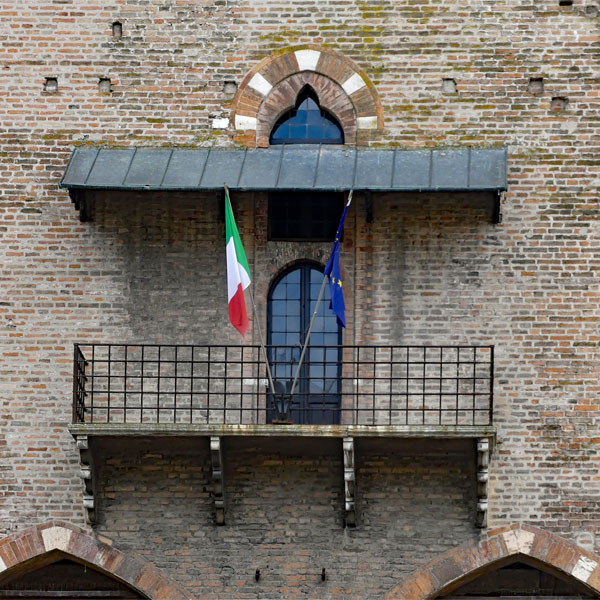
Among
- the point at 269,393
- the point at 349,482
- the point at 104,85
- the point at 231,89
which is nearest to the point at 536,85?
the point at 231,89

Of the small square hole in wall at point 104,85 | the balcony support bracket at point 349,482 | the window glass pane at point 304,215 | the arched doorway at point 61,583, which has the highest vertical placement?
the small square hole in wall at point 104,85

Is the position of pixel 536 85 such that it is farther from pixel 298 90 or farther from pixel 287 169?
pixel 287 169

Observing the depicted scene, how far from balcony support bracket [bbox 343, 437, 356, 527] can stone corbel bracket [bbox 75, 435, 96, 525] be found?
2.88m

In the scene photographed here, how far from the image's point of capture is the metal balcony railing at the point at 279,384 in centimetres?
2352

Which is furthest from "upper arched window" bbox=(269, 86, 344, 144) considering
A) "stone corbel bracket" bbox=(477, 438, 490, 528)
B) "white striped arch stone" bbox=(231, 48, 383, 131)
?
"stone corbel bracket" bbox=(477, 438, 490, 528)

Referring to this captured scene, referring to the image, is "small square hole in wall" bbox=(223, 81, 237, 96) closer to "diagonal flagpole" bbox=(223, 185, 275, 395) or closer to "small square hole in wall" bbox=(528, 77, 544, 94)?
"diagonal flagpole" bbox=(223, 185, 275, 395)

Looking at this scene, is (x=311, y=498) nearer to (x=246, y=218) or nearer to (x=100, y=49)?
(x=246, y=218)

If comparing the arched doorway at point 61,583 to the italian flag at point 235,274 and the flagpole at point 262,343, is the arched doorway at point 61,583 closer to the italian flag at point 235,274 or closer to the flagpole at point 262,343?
the flagpole at point 262,343

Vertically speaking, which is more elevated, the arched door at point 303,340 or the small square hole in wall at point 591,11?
the small square hole in wall at point 591,11

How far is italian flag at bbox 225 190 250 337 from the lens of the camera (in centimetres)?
2312

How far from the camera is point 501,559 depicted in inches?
918

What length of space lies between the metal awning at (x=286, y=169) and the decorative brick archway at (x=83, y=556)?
12.8ft

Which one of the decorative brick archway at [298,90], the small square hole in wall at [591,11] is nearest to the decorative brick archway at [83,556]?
the decorative brick archway at [298,90]

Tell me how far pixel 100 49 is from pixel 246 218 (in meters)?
2.72
